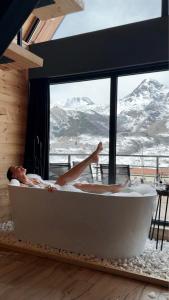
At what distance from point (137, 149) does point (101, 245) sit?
65.5 inches

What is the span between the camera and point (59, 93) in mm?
4578

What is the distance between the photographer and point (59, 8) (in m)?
1.26

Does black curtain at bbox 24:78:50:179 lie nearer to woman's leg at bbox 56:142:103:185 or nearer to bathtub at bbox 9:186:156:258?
woman's leg at bbox 56:142:103:185

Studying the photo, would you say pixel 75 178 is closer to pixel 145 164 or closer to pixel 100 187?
pixel 100 187

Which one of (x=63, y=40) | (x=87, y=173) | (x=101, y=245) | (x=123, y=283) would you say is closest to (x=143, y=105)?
(x=87, y=173)

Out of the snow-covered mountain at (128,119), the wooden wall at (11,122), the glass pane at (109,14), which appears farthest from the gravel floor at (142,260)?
the glass pane at (109,14)

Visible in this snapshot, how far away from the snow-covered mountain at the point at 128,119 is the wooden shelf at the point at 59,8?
8.67 ft

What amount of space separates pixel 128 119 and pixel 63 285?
2.46 metres

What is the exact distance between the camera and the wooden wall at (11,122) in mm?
4230

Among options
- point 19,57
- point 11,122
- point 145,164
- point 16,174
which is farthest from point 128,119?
point 19,57

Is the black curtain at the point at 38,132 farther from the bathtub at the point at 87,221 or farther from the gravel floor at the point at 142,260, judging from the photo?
the gravel floor at the point at 142,260

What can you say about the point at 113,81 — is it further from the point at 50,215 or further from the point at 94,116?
the point at 50,215

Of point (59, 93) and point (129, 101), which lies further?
point (59, 93)

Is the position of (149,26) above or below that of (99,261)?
above
